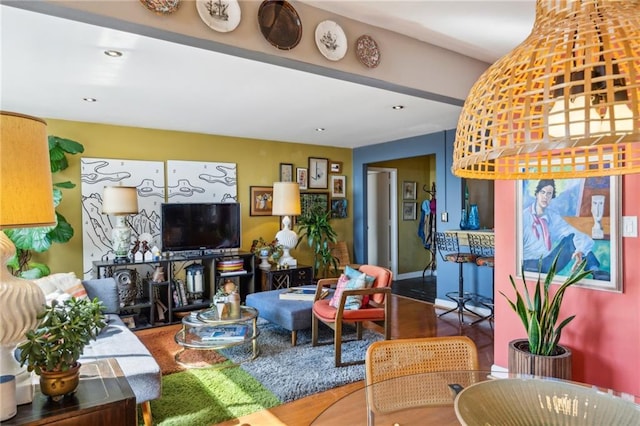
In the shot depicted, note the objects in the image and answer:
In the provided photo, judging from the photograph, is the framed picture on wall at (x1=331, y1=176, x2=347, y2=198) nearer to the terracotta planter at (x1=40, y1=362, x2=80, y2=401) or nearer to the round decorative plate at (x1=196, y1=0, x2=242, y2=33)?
the round decorative plate at (x1=196, y1=0, x2=242, y2=33)

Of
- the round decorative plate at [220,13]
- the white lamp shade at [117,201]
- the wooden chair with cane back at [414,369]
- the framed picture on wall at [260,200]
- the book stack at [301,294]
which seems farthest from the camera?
the framed picture on wall at [260,200]

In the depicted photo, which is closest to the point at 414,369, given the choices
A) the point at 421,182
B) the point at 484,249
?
the point at 484,249

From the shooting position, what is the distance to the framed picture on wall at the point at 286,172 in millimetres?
5957

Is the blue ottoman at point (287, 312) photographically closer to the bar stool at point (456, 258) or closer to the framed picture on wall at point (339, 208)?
the bar stool at point (456, 258)

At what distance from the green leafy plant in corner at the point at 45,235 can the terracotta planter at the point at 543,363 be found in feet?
13.2

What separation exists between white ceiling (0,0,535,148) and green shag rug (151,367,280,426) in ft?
7.43

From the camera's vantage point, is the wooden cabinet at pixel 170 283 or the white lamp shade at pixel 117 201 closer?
the white lamp shade at pixel 117 201

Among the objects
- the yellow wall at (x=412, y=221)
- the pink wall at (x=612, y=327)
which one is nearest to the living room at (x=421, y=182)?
the pink wall at (x=612, y=327)

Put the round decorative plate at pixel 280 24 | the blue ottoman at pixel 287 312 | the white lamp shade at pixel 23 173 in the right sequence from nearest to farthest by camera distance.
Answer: the white lamp shade at pixel 23 173, the round decorative plate at pixel 280 24, the blue ottoman at pixel 287 312

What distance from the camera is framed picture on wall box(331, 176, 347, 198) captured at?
6.51m

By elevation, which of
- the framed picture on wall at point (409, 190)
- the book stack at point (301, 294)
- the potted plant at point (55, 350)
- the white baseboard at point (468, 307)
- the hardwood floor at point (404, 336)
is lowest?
the hardwood floor at point (404, 336)

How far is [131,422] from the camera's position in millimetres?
1500

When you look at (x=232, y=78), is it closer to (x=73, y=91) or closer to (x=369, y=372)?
(x=73, y=91)

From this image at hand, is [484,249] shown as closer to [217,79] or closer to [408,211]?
[408,211]
